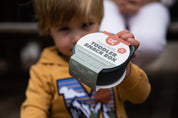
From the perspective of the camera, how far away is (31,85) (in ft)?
2.01

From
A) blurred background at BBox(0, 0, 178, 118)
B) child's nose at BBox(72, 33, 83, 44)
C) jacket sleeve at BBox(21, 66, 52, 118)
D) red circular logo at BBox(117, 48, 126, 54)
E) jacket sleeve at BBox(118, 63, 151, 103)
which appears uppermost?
red circular logo at BBox(117, 48, 126, 54)

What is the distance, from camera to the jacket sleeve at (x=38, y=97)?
576 mm

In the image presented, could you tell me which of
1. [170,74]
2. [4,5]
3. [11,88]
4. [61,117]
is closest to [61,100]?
[61,117]

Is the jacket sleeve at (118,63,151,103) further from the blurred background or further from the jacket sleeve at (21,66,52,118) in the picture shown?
the blurred background

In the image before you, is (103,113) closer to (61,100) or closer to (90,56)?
(61,100)

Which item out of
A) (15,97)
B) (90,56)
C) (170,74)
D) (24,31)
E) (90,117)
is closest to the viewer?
(90,56)

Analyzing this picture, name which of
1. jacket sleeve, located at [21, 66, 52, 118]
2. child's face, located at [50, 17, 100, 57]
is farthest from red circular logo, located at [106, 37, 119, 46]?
jacket sleeve, located at [21, 66, 52, 118]

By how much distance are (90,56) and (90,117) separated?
0.24m

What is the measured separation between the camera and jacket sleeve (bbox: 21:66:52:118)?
0.58 m

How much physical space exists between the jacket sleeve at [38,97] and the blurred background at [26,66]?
0.83ft

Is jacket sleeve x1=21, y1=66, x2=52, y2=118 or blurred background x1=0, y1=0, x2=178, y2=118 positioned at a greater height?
jacket sleeve x1=21, y1=66, x2=52, y2=118

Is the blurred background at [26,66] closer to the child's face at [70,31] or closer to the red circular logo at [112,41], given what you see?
the child's face at [70,31]

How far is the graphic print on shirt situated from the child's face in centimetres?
8

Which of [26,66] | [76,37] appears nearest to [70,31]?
[76,37]
